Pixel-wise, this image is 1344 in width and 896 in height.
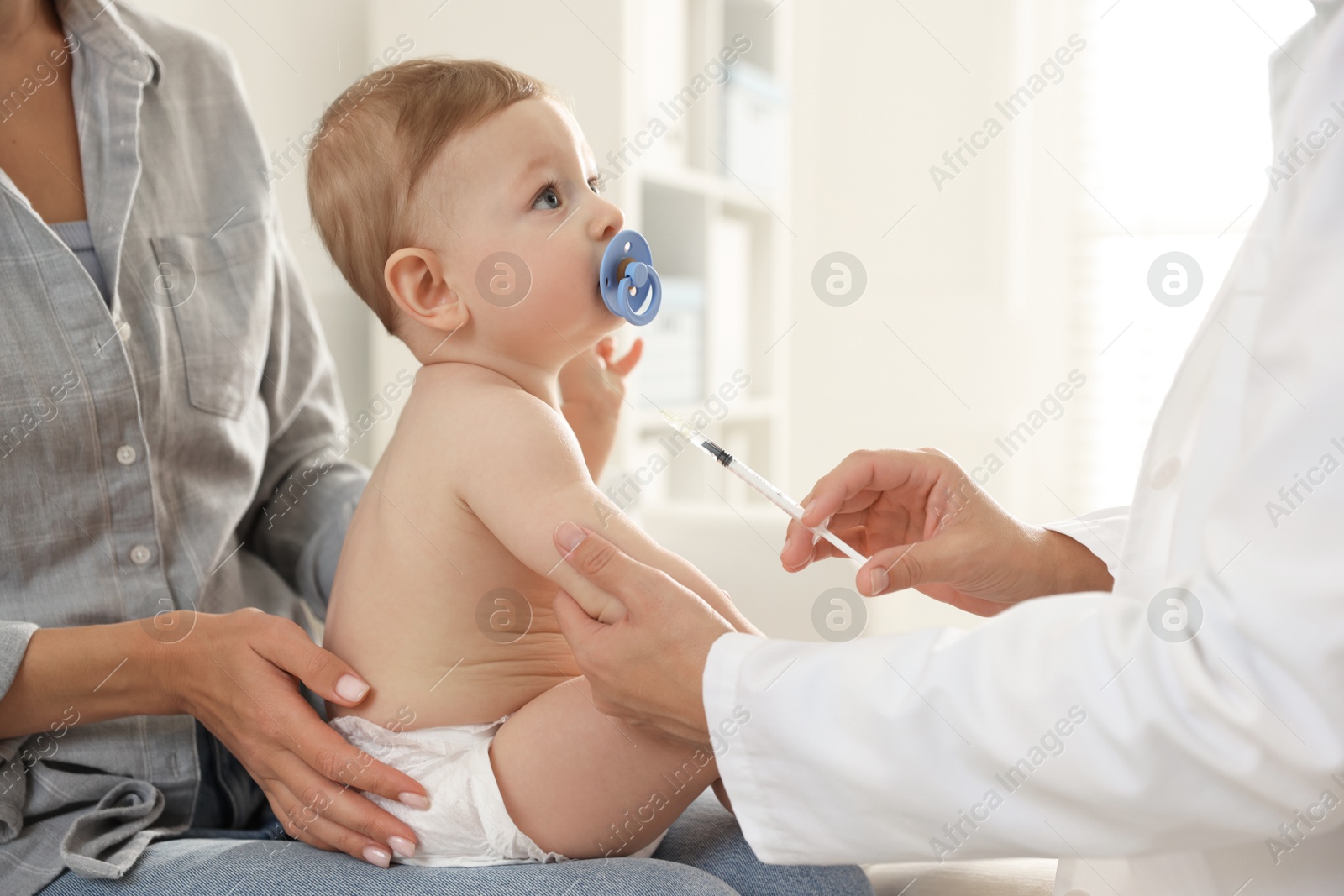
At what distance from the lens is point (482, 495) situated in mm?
839

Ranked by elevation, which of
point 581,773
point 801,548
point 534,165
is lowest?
point 581,773

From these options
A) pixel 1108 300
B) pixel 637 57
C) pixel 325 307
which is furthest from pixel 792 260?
pixel 325 307

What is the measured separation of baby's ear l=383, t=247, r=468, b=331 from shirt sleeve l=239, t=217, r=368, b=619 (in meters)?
0.32

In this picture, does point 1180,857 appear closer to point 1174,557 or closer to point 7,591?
point 1174,557

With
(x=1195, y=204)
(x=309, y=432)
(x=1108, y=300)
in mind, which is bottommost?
(x=309, y=432)

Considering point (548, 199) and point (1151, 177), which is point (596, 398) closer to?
point (548, 199)

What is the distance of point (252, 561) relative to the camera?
1.17m

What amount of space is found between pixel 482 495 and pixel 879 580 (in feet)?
1.05

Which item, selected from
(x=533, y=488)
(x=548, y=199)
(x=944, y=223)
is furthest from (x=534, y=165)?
Result: (x=944, y=223)

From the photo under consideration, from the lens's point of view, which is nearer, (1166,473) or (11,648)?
(1166,473)

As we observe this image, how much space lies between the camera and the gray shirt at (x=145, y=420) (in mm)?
906

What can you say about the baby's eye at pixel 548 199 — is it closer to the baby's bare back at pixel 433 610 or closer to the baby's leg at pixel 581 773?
the baby's bare back at pixel 433 610

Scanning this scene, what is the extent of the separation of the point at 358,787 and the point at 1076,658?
55 centimetres

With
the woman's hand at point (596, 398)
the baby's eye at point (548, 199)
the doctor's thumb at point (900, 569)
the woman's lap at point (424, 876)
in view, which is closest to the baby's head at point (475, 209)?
the baby's eye at point (548, 199)
